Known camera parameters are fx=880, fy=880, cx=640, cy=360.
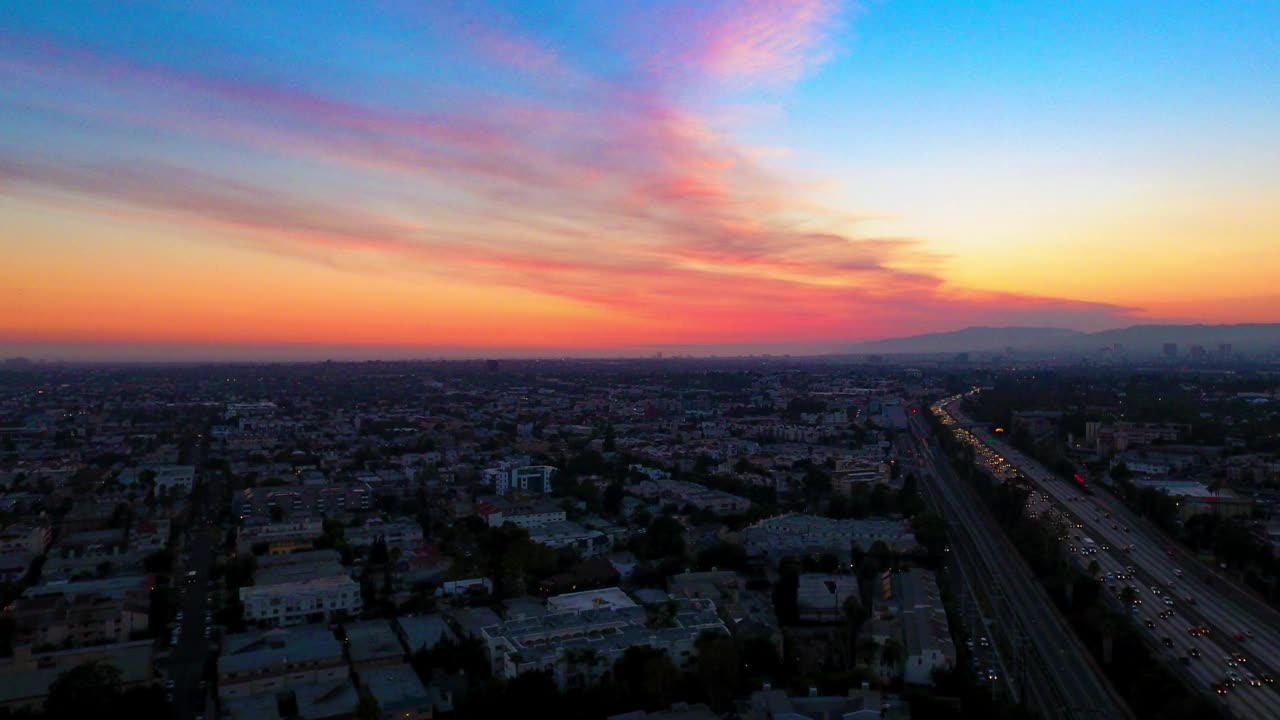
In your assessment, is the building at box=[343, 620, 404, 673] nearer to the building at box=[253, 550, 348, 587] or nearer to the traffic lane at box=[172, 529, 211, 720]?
the traffic lane at box=[172, 529, 211, 720]

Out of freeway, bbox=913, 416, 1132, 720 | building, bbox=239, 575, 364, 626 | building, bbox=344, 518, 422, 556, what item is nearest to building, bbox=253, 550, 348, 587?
building, bbox=239, 575, 364, 626

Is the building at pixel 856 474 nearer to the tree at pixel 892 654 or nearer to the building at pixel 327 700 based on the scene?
the tree at pixel 892 654

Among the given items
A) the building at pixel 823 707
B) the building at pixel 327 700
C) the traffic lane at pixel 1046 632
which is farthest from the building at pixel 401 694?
the traffic lane at pixel 1046 632

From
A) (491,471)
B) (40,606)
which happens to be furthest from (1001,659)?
(491,471)

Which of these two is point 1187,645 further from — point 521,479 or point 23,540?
point 23,540

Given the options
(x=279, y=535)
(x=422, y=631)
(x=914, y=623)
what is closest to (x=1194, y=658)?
(x=914, y=623)

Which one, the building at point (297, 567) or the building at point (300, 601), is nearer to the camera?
the building at point (300, 601)
